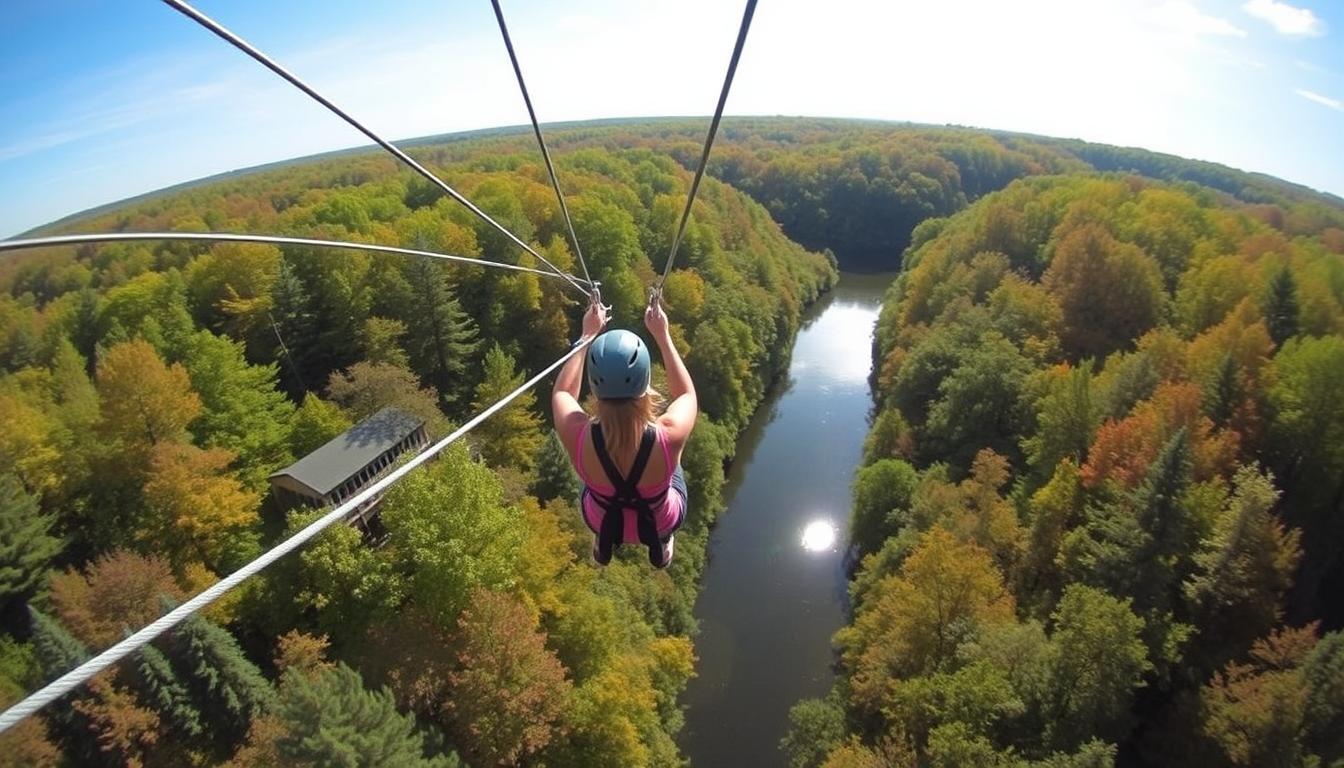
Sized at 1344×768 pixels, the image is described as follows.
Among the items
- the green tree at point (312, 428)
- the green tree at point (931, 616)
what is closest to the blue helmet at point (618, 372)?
the green tree at point (931, 616)

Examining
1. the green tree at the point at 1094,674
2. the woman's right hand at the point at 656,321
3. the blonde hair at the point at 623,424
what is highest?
the woman's right hand at the point at 656,321

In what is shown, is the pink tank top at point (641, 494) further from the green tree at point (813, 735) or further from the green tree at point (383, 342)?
the green tree at point (383, 342)

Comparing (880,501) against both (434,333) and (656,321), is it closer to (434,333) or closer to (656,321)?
(434,333)

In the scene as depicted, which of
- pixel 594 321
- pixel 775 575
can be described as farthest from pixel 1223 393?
pixel 594 321

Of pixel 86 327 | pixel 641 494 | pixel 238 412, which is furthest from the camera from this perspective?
pixel 86 327

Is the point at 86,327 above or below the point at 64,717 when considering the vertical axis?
above
